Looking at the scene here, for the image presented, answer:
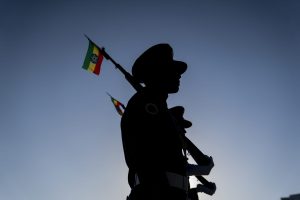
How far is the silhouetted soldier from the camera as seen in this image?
7.84 ft

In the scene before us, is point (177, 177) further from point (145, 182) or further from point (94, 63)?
point (94, 63)

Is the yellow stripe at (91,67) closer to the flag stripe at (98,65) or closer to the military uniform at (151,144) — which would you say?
the flag stripe at (98,65)

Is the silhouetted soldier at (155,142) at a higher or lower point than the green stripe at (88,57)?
lower

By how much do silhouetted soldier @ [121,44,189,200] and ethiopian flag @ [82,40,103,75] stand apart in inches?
212

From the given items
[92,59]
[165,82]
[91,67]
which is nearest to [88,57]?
[92,59]

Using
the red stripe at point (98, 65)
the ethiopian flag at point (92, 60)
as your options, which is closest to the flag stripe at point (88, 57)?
the ethiopian flag at point (92, 60)

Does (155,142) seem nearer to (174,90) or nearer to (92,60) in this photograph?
(174,90)

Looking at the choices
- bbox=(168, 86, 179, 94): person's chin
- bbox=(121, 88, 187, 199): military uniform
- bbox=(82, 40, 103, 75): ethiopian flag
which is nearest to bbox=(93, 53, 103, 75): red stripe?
bbox=(82, 40, 103, 75): ethiopian flag

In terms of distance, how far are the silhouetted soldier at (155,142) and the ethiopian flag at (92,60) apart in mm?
5393

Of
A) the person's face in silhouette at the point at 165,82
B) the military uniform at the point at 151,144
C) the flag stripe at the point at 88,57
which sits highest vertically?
the flag stripe at the point at 88,57


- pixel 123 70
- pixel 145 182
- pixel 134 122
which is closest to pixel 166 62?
pixel 134 122

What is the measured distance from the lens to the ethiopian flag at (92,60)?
8.37m

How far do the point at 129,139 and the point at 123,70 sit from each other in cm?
229

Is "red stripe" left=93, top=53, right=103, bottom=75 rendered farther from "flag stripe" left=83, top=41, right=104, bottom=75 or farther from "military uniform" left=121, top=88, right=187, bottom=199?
"military uniform" left=121, top=88, right=187, bottom=199
